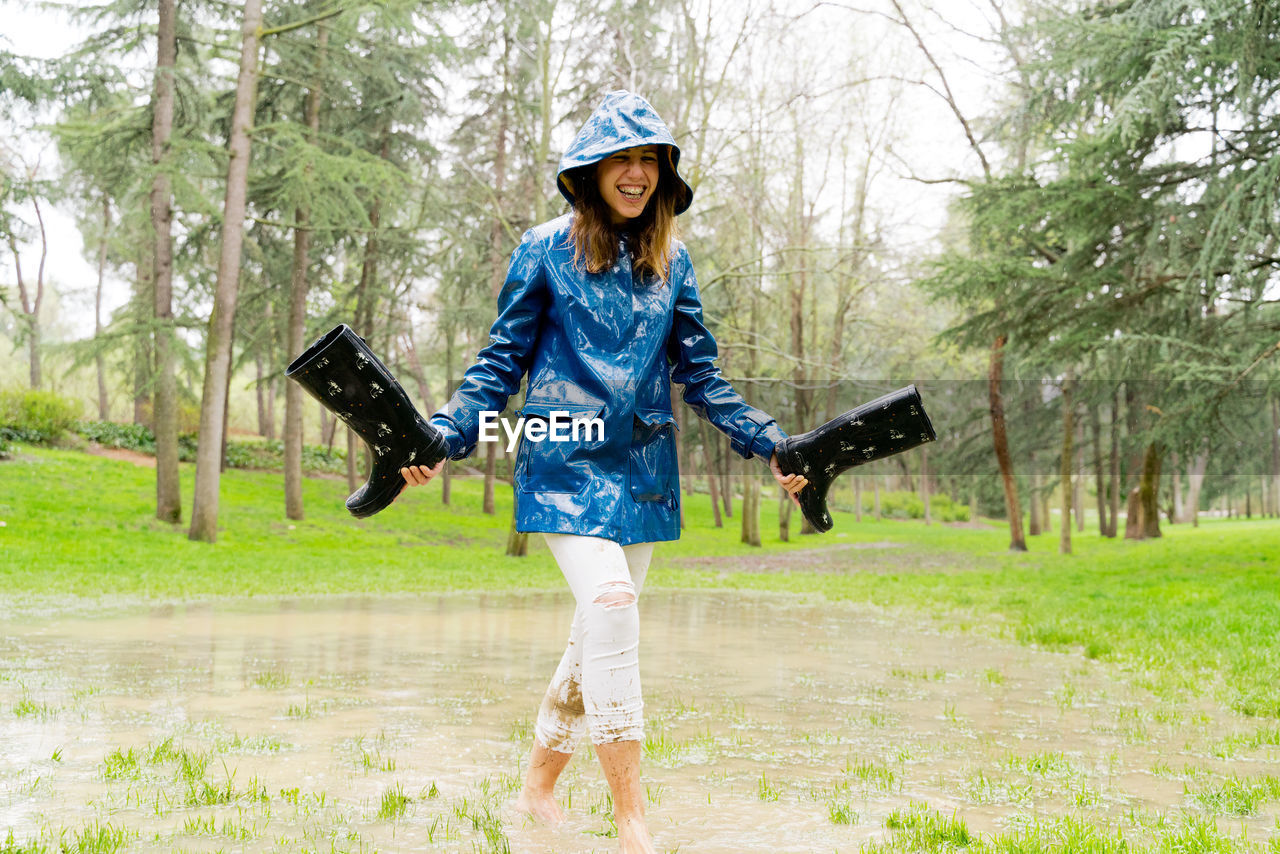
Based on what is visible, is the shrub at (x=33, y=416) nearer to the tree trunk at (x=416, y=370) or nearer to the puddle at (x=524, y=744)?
the tree trunk at (x=416, y=370)

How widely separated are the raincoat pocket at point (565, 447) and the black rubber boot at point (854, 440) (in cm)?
60

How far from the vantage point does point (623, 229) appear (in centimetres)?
319

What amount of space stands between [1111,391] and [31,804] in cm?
1782

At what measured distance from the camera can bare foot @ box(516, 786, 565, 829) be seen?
3184mm

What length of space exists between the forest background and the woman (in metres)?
9.70

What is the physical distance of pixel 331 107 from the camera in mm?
23234

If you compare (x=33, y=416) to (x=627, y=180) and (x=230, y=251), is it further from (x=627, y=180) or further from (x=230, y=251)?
(x=627, y=180)

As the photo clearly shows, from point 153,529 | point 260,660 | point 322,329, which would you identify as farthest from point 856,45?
point 260,660

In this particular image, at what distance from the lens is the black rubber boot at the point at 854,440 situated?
287cm

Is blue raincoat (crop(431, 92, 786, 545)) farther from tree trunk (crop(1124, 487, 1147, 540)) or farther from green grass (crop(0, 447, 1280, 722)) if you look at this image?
tree trunk (crop(1124, 487, 1147, 540))

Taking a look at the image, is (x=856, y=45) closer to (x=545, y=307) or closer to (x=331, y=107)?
(x=331, y=107)

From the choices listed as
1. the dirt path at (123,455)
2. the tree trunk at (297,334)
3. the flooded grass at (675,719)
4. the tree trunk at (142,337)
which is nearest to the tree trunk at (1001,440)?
the flooded grass at (675,719)

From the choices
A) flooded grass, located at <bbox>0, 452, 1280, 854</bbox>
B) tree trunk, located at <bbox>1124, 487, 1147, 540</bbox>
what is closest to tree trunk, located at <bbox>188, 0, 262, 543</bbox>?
flooded grass, located at <bbox>0, 452, 1280, 854</bbox>

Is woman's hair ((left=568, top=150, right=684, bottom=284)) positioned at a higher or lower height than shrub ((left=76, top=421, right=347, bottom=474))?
lower
